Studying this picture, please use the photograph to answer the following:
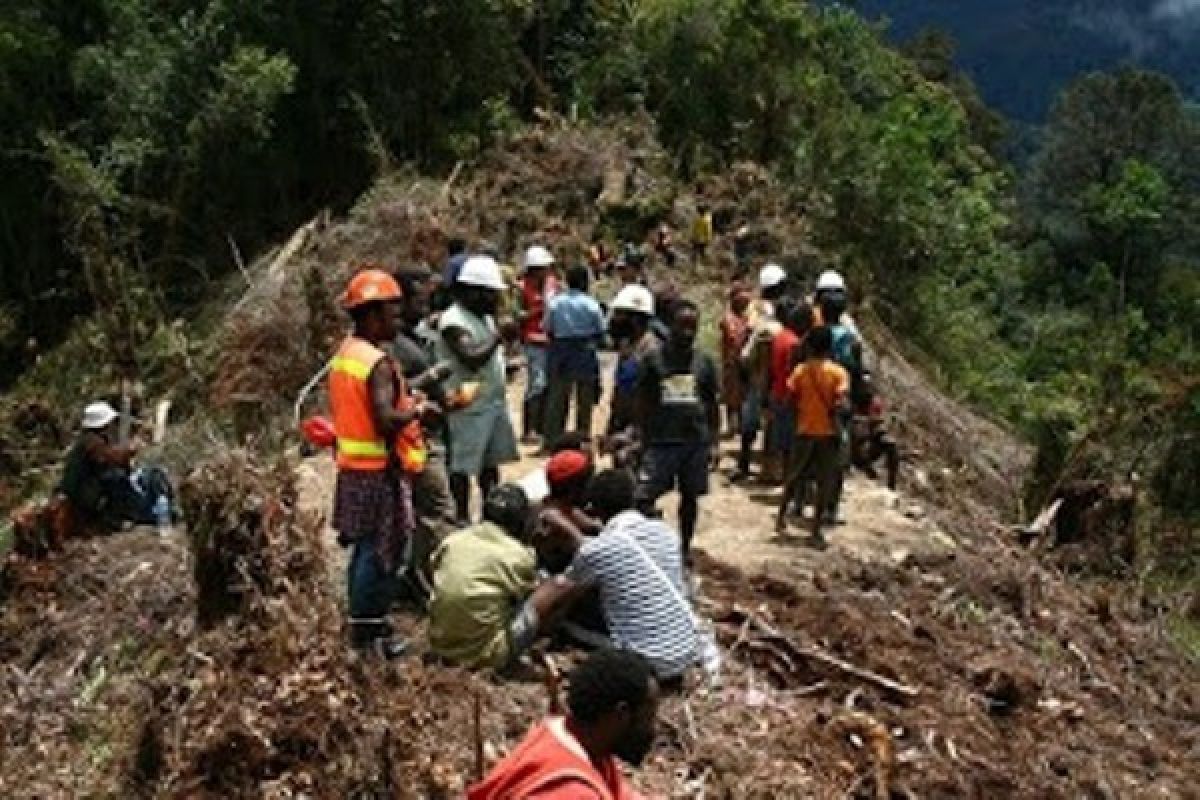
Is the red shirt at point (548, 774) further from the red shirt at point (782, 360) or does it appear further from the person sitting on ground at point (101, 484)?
the red shirt at point (782, 360)

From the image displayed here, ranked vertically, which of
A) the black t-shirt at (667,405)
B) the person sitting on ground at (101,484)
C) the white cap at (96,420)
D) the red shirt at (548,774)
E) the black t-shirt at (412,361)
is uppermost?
the red shirt at (548,774)

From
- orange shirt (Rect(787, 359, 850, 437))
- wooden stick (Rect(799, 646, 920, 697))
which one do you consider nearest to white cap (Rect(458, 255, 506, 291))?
wooden stick (Rect(799, 646, 920, 697))

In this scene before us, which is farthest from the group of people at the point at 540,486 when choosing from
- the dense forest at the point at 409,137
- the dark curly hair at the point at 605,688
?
the dense forest at the point at 409,137

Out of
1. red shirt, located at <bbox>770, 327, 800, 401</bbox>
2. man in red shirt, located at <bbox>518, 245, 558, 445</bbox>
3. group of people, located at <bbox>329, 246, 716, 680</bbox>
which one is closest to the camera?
group of people, located at <bbox>329, 246, 716, 680</bbox>

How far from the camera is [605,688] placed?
3.93m

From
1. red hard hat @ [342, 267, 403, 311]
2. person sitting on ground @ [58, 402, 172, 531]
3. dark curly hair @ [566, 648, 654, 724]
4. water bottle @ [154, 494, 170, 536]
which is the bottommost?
water bottle @ [154, 494, 170, 536]

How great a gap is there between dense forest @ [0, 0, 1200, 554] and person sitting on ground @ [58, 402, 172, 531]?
892 centimetres

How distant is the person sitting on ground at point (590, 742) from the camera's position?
3.65 metres

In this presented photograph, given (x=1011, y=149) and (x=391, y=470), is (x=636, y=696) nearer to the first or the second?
(x=391, y=470)

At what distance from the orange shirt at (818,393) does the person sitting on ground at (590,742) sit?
253 inches

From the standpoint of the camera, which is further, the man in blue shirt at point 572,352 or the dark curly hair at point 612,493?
the man in blue shirt at point 572,352

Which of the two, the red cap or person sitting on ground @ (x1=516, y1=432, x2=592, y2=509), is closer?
the red cap

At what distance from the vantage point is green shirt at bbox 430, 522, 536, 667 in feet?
22.9

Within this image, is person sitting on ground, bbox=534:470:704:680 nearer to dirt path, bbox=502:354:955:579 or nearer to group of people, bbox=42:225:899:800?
group of people, bbox=42:225:899:800
